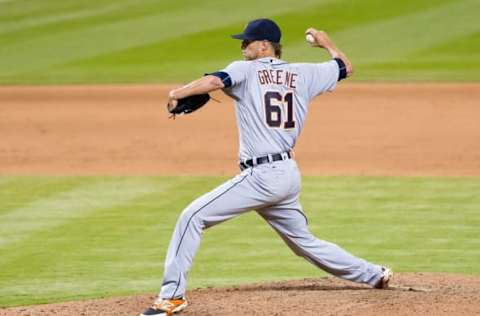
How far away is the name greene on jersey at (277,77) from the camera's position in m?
7.58

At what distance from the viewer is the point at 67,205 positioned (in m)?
12.4

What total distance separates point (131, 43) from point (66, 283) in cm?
1689

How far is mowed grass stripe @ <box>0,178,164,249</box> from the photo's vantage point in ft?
36.8

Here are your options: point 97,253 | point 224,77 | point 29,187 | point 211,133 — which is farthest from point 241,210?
point 211,133

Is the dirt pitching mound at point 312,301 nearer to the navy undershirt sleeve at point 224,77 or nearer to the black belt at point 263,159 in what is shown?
the black belt at point 263,159

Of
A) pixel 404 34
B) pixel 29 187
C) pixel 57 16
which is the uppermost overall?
pixel 57 16

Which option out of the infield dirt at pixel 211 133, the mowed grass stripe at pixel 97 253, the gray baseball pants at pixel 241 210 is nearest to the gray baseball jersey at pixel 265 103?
the gray baseball pants at pixel 241 210

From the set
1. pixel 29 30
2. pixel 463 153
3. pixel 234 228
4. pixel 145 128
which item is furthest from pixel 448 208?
pixel 29 30

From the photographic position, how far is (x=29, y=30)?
27734 millimetres

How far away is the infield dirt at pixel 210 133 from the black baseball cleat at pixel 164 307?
23.4 ft

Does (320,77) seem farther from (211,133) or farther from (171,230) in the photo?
(211,133)

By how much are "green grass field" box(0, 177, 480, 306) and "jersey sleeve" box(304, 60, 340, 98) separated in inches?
76.7

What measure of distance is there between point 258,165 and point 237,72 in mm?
616

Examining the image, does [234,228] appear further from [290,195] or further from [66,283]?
[290,195]
